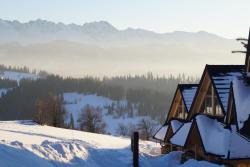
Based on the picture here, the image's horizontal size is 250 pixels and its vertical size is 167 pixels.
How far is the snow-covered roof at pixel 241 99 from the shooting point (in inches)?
706

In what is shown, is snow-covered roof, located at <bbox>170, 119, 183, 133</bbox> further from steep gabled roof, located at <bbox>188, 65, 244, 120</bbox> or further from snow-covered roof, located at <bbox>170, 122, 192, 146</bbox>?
steep gabled roof, located at <bbox>188, 65, 244, 120</bbox>

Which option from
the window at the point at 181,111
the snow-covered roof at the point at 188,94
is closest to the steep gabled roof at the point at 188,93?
the snow-covered roof at the point at 188,94

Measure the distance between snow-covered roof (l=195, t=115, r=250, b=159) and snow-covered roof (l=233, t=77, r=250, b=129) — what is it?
2764 mm

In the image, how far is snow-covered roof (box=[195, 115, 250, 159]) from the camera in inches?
861

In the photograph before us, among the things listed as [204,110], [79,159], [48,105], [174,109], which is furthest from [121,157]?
[48,105]

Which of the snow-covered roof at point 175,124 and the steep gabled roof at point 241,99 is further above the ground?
the steep gabled roof at point 241,99

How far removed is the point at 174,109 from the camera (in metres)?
37.1

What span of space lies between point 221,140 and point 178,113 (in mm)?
13134

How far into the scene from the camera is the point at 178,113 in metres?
36.3

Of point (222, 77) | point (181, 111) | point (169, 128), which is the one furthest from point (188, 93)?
point (222, 77)

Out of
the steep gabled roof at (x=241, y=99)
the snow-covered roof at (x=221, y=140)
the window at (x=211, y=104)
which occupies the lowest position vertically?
the snow-covered roof at (x=221, y=140)

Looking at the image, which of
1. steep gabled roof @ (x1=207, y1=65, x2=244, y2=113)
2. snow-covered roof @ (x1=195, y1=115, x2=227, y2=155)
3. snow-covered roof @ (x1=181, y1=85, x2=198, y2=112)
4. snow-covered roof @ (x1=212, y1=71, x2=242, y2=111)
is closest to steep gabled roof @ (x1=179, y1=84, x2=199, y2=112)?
snow-covered roof @ (x1=181, y1=85, x2=198, y2=112)

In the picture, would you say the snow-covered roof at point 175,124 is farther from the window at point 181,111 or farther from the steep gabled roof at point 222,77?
the steep gabled roof at point 222,77

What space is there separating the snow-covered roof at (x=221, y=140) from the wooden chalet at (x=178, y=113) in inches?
283
